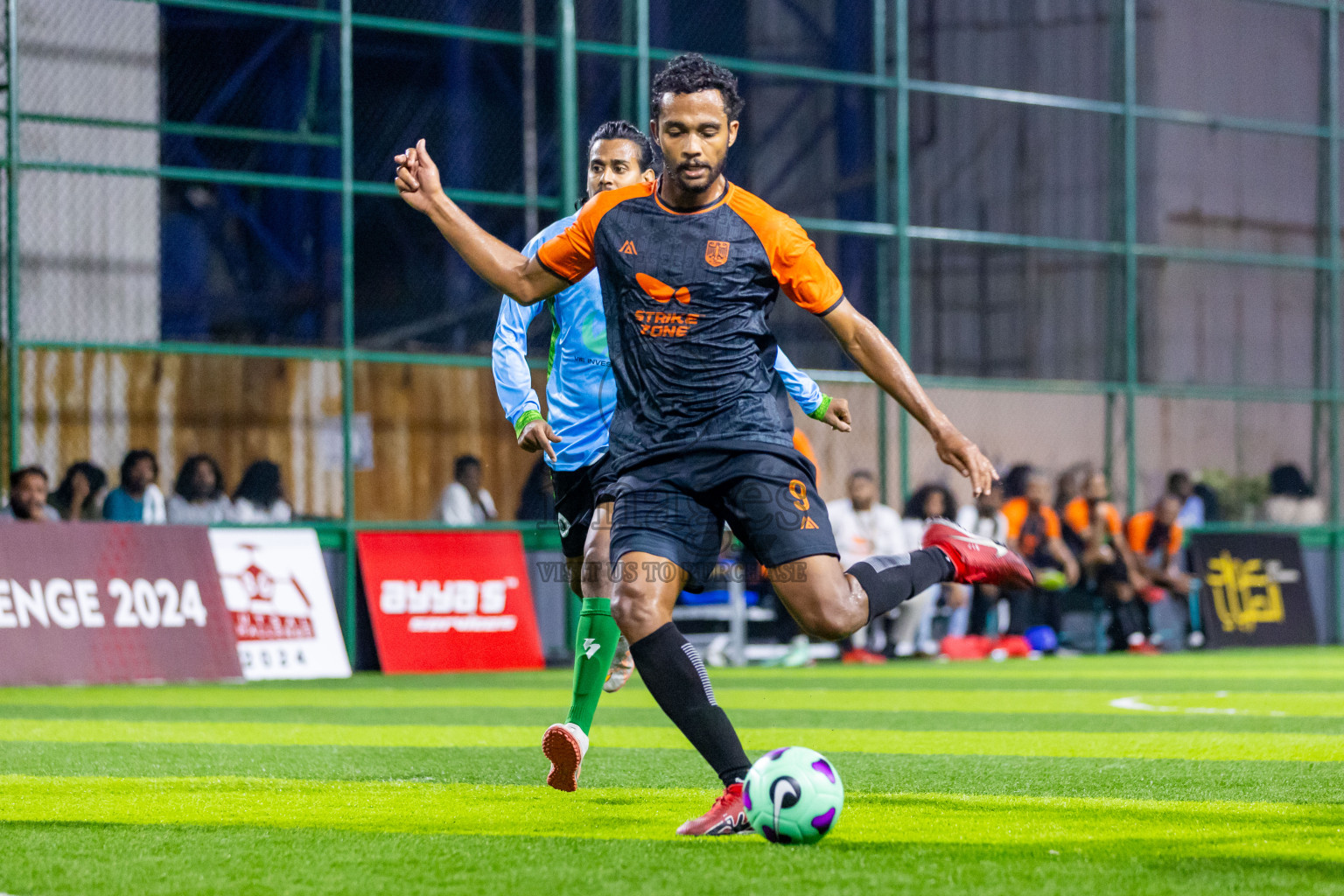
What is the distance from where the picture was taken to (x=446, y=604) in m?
14.5

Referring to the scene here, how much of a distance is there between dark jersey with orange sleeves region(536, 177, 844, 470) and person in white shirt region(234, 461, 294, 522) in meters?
9.97

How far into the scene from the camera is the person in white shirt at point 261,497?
15133 millimetres

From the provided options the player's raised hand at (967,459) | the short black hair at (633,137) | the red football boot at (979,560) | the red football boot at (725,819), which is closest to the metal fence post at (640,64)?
the short black hair at (633,137)

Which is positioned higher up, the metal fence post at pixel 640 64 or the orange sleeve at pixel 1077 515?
the metal fence post at pixel 640 64

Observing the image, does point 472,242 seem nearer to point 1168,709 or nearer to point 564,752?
point 564,752

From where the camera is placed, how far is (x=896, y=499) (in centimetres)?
1866

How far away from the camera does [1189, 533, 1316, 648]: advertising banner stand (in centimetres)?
1766

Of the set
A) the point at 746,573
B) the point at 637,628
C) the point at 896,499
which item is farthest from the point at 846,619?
the point at 896,499

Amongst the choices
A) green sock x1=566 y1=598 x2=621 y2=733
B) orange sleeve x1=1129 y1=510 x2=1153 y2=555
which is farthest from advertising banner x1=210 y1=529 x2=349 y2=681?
green sock x1=566 y1=598 x2=621 y2=733

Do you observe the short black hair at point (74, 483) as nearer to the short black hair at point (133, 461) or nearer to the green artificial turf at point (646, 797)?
the short black hair at point (133, 461)

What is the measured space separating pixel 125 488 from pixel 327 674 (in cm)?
208

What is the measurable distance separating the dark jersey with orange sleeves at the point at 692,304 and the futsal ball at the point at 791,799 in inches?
33.6

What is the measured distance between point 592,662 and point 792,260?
1.69 m

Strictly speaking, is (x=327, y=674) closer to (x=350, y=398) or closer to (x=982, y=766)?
(x=350, y=398)
